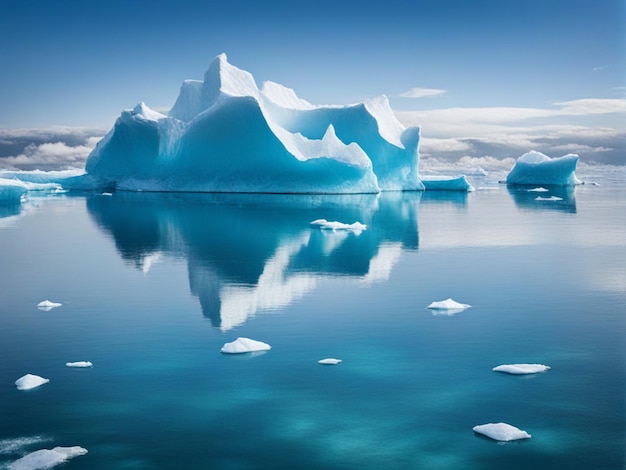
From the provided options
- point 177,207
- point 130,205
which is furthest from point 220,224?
point 130,205

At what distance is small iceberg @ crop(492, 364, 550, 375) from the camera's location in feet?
20.2

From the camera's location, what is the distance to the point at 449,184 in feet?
156

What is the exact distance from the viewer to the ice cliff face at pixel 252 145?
34.6 metres

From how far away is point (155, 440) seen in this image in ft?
15.8

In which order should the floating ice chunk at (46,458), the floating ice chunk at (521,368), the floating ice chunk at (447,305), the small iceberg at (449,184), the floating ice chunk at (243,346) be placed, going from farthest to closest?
1. the small iceberg at (449,184)
2. the floating ice chunk at (447,305)
3. the floating ice chunk at (243,346)
4. the floating ice chunk at (521,368)
5. the floating ice chunk at (46,458)

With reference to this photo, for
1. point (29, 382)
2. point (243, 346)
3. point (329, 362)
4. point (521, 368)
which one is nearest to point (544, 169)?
point (521, 368)

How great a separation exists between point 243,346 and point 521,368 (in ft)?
8.31

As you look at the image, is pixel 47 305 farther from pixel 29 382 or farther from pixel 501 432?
pixel 501 432

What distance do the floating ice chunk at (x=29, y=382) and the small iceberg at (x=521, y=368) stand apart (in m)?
3.77

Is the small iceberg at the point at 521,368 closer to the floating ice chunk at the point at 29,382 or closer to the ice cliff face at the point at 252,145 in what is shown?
the floating ice chunk at the point at 29,382

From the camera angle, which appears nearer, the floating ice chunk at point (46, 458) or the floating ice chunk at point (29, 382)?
the floating ice chunk at point (46, 458)

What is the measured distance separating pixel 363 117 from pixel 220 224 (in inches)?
732

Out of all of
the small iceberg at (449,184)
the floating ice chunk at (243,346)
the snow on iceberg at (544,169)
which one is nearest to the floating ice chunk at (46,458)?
the floating ice chunk at (243,346)

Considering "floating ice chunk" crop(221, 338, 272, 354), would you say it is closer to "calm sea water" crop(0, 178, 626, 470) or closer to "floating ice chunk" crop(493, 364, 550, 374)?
"calm sea water" crop(0, 178, 626, 470)
